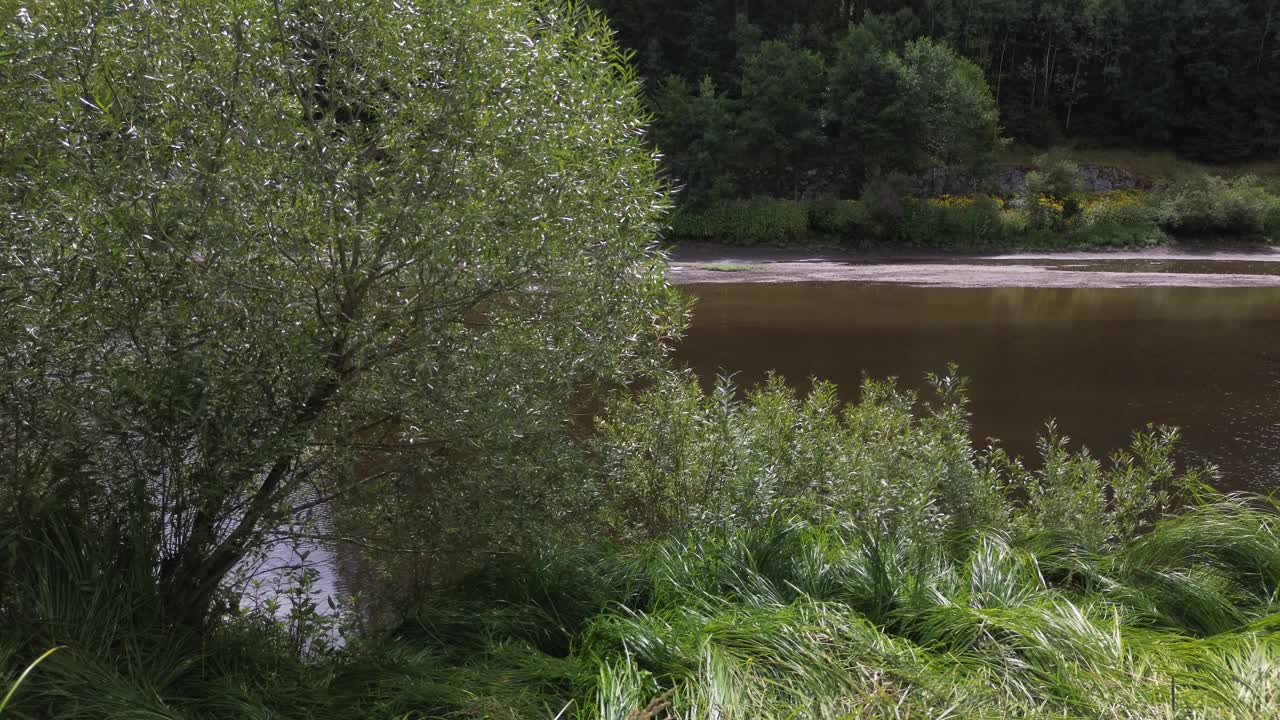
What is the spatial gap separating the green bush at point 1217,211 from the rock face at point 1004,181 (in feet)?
14.2

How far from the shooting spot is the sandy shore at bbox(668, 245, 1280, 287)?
3030 centimetres

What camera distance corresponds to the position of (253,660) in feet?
14.8

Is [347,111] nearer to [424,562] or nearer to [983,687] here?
[424,562]

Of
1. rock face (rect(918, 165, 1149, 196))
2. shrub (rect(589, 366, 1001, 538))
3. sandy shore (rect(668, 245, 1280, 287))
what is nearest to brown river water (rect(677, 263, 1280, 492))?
sandy shore (rect(668, 245, 1280, 287))

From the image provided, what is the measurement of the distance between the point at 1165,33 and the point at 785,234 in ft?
98.5

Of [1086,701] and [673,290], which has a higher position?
Answer: [673,290]

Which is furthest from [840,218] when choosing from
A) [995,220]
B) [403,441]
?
[403,441]

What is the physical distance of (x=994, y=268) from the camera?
33.9 m

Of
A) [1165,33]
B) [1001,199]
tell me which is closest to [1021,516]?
[1001,199]

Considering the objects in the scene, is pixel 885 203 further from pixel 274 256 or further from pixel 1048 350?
pixel 274 256

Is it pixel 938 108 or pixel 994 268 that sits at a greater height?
pixel 938 108

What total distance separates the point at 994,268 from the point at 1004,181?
14.1 m

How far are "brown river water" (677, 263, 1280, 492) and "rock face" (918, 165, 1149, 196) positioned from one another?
16034 mm

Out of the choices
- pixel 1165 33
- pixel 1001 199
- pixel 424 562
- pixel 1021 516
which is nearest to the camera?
pixel 424 562
